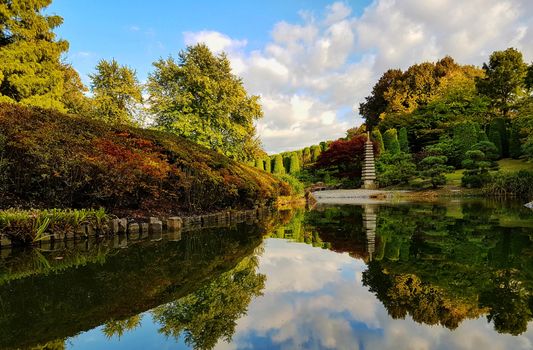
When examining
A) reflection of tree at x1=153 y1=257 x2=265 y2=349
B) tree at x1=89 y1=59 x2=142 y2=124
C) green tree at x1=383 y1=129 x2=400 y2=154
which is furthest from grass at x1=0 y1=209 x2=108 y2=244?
green tree at x1=383 y1=129 x2=400 y2=154

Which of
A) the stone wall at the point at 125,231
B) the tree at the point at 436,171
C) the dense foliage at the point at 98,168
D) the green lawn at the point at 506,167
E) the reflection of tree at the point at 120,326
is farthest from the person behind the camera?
the green lawn at the point at 506,167

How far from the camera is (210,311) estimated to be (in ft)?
8.41

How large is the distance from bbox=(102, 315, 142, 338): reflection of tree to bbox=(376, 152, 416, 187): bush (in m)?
25.9

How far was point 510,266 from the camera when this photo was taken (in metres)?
3.52

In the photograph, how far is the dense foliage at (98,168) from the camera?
249 inches

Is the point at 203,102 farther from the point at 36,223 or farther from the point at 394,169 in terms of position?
the point at 394,169

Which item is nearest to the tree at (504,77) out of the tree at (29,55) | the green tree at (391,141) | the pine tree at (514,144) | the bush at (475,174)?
the pine tree at (514,144)

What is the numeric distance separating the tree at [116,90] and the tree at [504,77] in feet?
108

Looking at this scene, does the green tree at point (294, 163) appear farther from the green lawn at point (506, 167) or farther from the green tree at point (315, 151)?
the green lawn at point (506, 167)

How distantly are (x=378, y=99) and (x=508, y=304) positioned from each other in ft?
144

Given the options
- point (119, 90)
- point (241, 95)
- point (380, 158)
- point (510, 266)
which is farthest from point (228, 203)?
point (380, 158)

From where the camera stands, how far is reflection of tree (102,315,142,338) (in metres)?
2.21

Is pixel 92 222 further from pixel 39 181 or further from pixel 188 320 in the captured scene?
pixel 188 320

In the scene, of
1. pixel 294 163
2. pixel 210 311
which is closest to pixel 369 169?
pixel 294 163
